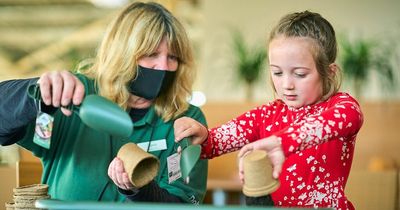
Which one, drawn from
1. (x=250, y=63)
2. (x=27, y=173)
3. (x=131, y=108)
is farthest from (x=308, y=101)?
(x=250, y=63)

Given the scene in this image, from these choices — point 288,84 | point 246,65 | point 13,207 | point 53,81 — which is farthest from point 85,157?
point 246,65

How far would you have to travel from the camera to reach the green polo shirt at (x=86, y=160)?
1696mm

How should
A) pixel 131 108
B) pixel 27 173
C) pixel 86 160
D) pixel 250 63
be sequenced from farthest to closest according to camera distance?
pixel 250 63 → pixel 27 173 → pixel 131 108 → pixel 86 160

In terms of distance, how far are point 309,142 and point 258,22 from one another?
211 inches

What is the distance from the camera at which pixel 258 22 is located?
646 centimetres

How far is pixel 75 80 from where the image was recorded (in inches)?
49.4

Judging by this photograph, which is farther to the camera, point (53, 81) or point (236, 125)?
point (236, 125)

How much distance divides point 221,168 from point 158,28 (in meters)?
2.91

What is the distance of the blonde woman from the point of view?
1.70m

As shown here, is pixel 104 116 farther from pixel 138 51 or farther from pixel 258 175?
pixel 138 51

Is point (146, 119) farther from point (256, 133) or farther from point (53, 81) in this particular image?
point (53, 81)

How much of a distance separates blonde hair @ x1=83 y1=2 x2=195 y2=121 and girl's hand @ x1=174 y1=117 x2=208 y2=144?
36 centimetres

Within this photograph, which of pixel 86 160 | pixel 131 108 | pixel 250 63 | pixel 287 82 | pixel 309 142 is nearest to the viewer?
pixel 309 142

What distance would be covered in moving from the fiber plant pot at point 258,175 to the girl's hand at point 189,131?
34 cm
